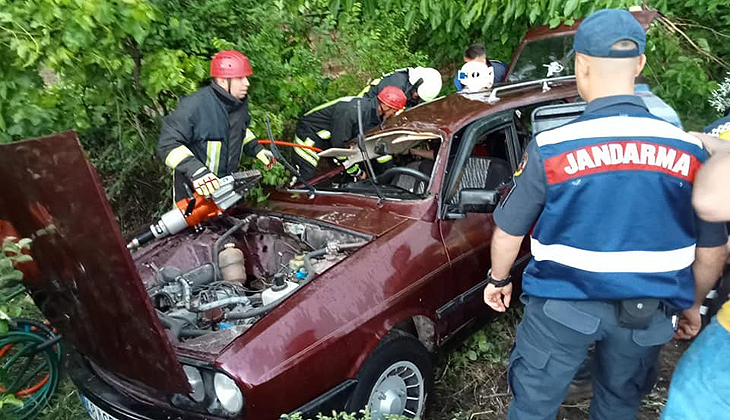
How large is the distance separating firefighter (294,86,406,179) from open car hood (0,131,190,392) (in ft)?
6.87

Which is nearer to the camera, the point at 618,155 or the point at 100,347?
the point at 618,155

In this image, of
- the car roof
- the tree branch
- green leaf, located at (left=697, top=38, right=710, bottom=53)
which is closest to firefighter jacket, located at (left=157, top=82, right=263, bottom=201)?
the car roof

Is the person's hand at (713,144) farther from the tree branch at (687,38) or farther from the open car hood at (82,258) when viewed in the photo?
the tree branch at (687,38)

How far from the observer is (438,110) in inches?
134

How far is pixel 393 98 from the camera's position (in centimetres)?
435

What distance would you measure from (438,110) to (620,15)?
64.2 inches

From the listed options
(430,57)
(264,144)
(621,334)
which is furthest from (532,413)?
(430,57)

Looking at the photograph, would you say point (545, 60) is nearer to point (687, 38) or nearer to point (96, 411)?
point (687, 38)

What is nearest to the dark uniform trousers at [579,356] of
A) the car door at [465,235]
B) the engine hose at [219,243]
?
the car door at [465,235]

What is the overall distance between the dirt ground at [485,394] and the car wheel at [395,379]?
0.23 meters

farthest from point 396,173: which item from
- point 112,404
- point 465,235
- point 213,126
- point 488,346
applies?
point 112,404

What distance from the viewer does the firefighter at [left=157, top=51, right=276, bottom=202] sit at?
355 cm

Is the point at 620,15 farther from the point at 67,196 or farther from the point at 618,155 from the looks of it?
the point at 67,196

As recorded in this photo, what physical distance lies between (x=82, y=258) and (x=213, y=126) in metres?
1.82
